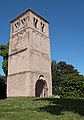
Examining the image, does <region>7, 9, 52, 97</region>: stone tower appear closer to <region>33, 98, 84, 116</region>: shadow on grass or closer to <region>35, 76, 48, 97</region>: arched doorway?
<region>35, 76, 48, 97</region>: arched doorway

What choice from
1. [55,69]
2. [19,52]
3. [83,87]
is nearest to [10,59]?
[19,52]

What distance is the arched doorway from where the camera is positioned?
3419cm

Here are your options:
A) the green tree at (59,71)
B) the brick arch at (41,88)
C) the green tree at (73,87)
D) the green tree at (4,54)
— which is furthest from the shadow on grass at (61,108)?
the green tree at (59,71)

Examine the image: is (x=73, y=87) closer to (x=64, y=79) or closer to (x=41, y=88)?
(x=64, y=79)

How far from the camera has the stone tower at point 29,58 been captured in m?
31.2

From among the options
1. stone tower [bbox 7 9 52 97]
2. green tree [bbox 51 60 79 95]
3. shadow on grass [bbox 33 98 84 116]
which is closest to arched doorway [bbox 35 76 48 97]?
stone tower [bbox 7 9 52 97]

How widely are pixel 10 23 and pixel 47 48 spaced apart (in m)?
10.2

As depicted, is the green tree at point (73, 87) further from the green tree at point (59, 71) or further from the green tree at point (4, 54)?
the green tree at point (4, 54)

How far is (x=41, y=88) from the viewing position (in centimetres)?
3509

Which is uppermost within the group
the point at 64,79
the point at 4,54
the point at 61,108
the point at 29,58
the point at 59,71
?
the point at 4,54

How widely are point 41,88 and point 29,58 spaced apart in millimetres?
7234

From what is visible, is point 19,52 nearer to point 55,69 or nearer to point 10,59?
point 10,59

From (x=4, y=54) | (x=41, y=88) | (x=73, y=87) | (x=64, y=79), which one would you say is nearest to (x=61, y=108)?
(x=41, y=88)

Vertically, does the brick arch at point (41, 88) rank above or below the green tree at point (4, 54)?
below
